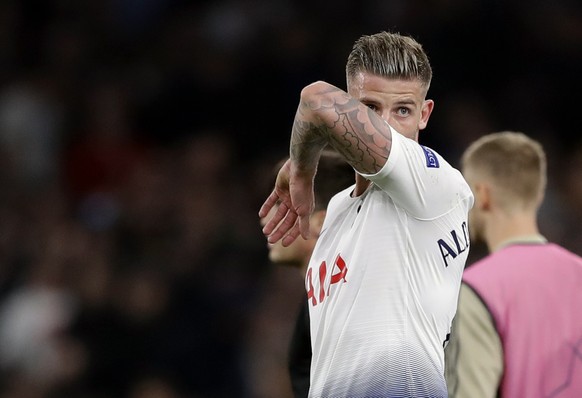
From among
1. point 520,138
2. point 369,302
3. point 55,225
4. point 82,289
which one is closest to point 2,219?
point 55,225

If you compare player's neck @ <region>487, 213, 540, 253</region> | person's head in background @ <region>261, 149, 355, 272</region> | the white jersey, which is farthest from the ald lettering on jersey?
player's neck @ <region>487, 213, 540, 253</region>

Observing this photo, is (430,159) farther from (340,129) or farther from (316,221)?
(316,221)

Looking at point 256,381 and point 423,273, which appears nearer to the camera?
point 423,273

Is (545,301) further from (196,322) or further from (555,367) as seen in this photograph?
(196,322)

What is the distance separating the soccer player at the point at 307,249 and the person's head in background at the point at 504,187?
0.74m

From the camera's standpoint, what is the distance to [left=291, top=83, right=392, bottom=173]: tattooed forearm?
2.94 metres

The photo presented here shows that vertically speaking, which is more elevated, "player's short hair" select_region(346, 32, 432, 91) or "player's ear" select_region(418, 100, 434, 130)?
"player's short hair" select_region(346, 32, 432, 91)

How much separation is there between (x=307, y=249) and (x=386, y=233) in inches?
62.6

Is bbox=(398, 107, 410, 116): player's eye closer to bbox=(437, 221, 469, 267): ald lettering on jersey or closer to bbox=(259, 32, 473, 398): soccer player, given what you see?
bbox=(259, 32, 473, 398): soccer player

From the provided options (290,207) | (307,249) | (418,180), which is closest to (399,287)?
(418,180)

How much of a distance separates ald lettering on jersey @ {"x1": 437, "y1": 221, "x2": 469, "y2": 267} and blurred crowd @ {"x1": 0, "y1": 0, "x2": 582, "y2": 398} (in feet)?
15.9

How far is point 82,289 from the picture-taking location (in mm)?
8453

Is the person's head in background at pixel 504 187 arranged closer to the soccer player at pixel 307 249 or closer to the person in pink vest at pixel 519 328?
the person in pink vest at pixel 519 328

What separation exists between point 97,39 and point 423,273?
7.50 m
